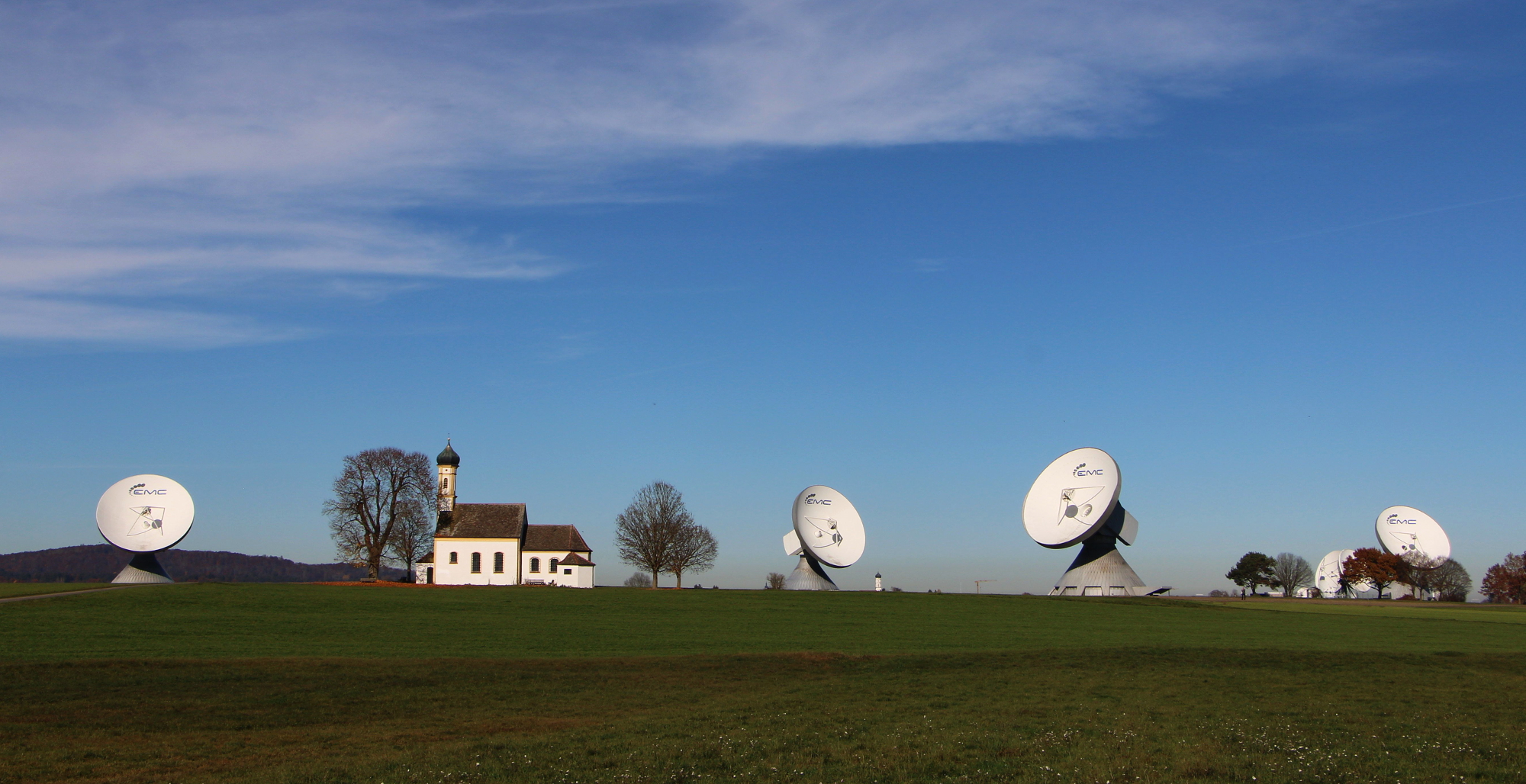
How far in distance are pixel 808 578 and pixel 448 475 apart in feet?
119

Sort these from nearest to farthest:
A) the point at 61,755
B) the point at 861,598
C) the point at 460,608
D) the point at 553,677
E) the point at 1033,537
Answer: the point at 61,755
the point at 553,677
the point at 460,608
the point at 861,598
the point at 1033,537

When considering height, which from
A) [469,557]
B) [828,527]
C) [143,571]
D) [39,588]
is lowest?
[39,588]

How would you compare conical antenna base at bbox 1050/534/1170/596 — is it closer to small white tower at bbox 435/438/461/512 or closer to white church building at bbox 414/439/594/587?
white church building at bbox 414/439/594/587

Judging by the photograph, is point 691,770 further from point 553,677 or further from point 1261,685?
point 1261,685

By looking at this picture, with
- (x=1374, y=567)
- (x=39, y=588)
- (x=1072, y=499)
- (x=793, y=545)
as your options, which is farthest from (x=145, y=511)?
(x=1374, y=567)

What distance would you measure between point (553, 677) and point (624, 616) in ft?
72.9

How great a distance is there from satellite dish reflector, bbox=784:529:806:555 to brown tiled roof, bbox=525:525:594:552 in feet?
67.9

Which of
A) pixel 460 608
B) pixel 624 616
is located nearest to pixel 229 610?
pixel 460 608

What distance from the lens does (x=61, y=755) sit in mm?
15242

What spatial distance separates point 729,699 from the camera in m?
23.1

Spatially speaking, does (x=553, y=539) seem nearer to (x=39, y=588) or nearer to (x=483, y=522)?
(x=483, y=522)

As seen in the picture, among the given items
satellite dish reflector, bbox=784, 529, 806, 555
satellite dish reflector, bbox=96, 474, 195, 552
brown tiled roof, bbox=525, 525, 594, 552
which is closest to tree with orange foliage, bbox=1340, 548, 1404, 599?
satellite dish reflector, bbox=784, 529, 806, 555

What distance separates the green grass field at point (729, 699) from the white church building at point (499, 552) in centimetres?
4260

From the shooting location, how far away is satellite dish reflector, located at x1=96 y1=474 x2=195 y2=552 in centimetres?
7619
